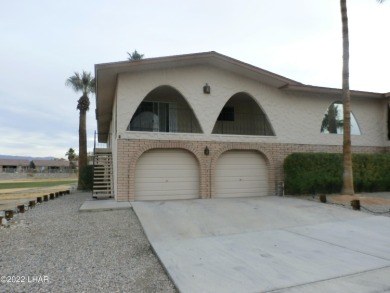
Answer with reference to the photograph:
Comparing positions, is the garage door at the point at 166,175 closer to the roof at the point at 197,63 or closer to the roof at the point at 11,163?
the roof at the point at 197,63

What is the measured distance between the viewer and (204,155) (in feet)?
42.0

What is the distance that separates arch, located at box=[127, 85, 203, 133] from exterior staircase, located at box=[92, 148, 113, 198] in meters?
3.16

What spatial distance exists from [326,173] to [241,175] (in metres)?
3.90

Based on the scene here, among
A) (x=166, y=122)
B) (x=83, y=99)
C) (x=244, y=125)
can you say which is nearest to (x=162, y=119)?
(x=166, y=122)

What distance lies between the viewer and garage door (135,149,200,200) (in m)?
12.2

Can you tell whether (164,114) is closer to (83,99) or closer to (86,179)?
(86,179)

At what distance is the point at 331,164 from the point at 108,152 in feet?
38.7

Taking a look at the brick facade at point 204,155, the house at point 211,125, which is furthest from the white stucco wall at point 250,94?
the brick facade at point 204,155

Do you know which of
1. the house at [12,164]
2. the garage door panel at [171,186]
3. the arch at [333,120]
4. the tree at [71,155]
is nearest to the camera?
the garage door panel at [171,186]

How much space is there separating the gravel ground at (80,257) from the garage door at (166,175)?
320cm

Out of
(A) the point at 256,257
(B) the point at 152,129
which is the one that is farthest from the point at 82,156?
(A) the point at 256,257

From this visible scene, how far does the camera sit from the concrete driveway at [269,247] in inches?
171

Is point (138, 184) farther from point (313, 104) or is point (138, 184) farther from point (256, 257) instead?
point (313, 104)

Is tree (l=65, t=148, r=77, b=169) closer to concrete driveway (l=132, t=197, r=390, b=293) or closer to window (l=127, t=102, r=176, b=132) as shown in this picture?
window (l=127, t=102, r=176, b=132)
